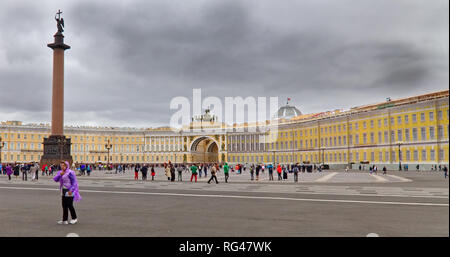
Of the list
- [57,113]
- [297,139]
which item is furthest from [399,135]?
[57,113]

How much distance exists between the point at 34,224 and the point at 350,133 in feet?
231

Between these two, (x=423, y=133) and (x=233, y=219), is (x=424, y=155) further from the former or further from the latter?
(x=233, y=219)

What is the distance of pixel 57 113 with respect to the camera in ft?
143

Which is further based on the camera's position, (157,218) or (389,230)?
(157,218)

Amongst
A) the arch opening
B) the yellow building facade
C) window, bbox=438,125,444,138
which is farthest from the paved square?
the arch opening

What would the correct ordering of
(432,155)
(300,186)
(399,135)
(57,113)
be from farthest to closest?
(399,135) < (432,155) < (57,113) < (300,186)

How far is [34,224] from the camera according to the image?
9.39 meters

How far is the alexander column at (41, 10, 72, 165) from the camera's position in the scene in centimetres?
4338

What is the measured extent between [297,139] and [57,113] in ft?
206

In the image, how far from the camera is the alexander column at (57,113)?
4338cm

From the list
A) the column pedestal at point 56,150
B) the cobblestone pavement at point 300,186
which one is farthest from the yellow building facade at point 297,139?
the cobblestone pavement at point 300,186

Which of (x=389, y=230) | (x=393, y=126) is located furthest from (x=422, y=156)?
(x=389, y=230)
